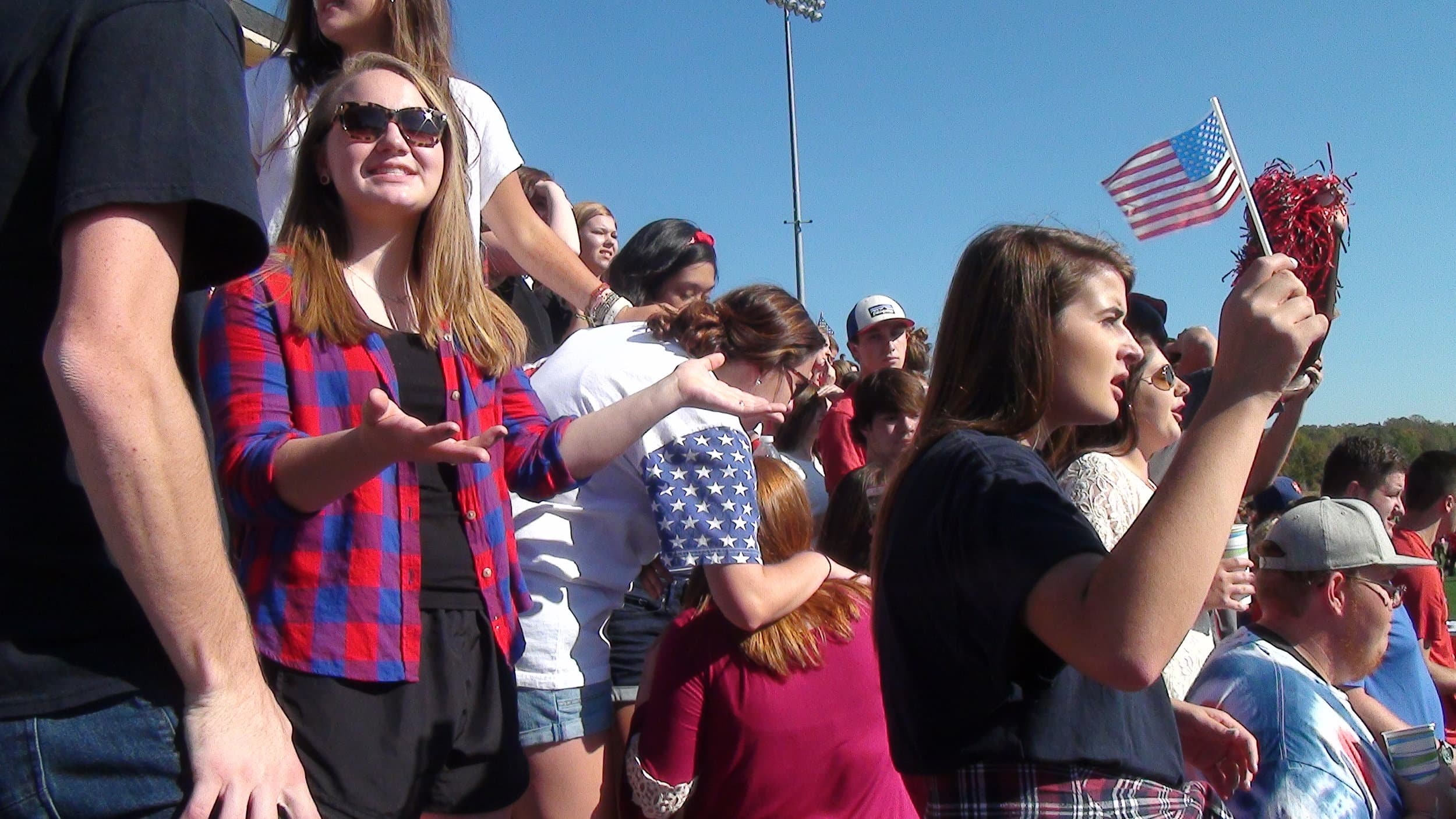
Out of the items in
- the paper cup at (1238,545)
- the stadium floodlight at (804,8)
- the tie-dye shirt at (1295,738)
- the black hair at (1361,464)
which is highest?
the stadium floodlight at (804,8)

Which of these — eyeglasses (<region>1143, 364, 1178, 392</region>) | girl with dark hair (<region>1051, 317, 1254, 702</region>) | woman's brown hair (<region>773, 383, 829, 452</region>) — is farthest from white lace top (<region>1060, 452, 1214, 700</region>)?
woman's brown hair (<region>773, 383, 829, 452</region>)

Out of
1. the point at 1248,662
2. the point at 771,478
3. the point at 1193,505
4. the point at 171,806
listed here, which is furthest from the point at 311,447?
the point at 1248,662

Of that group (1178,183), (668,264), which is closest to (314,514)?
(1178,183)

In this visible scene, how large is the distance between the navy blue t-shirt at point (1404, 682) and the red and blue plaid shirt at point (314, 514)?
10.7 feet

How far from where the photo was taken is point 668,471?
9.14ft

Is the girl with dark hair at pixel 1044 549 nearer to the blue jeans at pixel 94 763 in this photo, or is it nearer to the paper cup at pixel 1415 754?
the blue jeans at pixel 94 763

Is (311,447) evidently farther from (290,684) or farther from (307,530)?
(290,684)

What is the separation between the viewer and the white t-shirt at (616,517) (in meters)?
2.77

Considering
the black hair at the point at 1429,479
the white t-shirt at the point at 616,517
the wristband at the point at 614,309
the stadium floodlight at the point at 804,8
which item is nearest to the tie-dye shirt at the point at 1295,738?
the white t-shirt at the point at 616,517

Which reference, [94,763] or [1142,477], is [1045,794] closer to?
[94,763]

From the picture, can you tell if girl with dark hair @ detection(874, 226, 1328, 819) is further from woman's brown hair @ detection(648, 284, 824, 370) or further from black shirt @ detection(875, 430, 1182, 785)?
woman's brown hair @ detection(648, 284, 824, 370)

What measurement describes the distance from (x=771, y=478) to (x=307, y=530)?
1.59 meters

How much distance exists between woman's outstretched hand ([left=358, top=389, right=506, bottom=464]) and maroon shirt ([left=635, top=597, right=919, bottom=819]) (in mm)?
1450

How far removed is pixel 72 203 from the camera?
1.28 m
